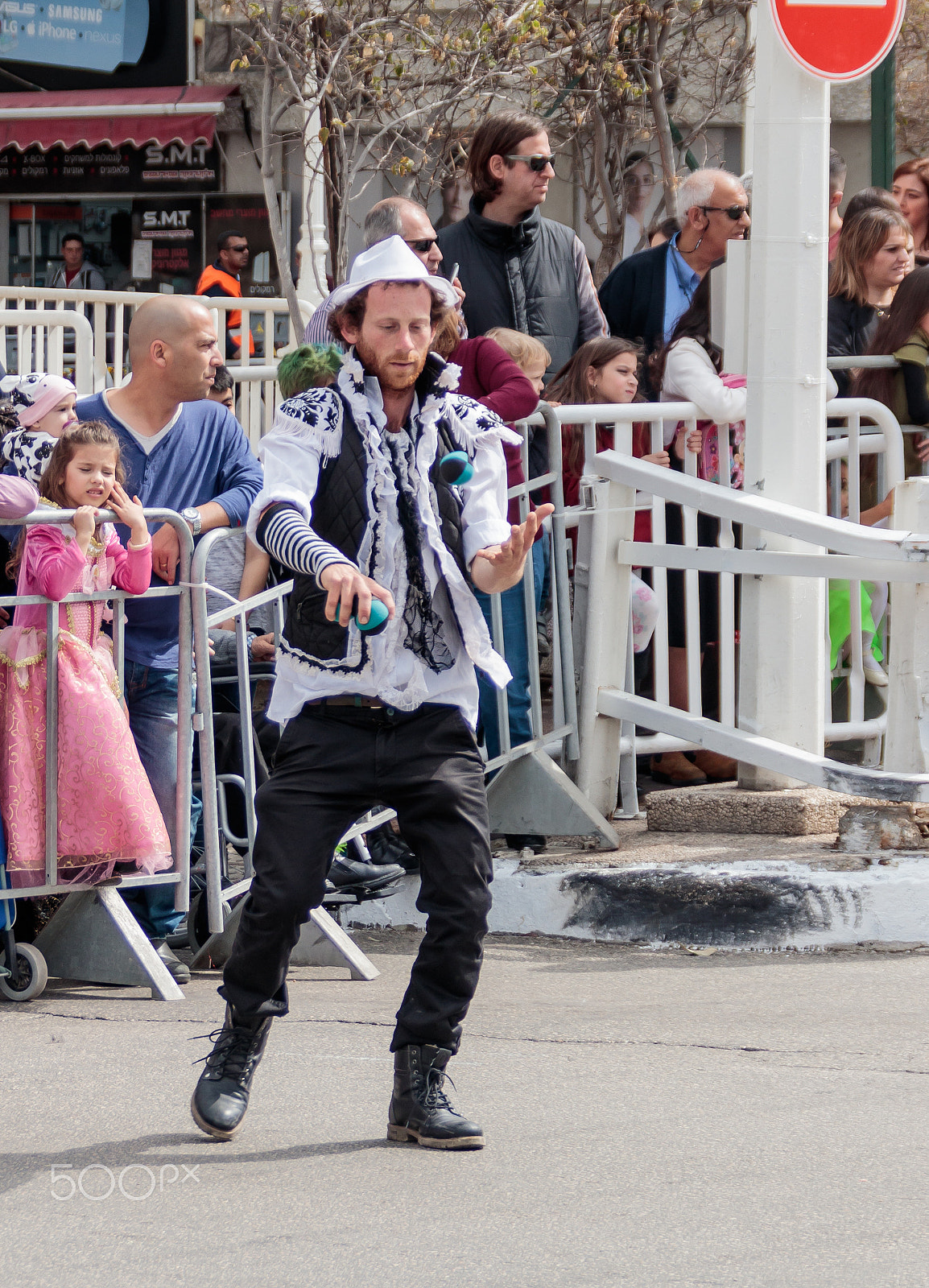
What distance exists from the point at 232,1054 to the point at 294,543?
111 cm

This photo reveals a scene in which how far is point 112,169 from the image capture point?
1908cm

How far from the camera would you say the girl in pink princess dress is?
4969 mm

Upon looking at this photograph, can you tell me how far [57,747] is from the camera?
500cm

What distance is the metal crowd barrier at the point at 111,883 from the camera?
498 centimetres

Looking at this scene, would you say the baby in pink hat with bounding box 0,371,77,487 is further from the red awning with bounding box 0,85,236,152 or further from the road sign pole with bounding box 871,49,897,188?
the red awning with bounding box 0,85,236,152

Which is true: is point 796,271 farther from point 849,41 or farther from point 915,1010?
point 915,1010

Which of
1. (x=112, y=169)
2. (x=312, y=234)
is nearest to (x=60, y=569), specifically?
(x=312, y=234)

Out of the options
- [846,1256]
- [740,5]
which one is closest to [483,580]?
[846,1256]

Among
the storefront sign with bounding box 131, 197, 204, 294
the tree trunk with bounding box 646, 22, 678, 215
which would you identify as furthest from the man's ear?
the storefront sign with bounding box 131, 197, 204, 294

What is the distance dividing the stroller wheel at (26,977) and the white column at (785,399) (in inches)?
95.8

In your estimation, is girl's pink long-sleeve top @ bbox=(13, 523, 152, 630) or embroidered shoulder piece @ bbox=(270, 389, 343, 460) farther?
girl's pink long-sleeve top @ bbox=(13, 523, 152, 630)

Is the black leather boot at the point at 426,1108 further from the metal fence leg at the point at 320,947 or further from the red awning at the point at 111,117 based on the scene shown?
the red awning at the point at 111,117

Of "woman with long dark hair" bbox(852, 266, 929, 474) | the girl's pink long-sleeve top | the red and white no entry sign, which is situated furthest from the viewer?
"woman with long dark hair" bbox(852, 266, 929, 474)

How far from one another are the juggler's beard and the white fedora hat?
0.12 metres
